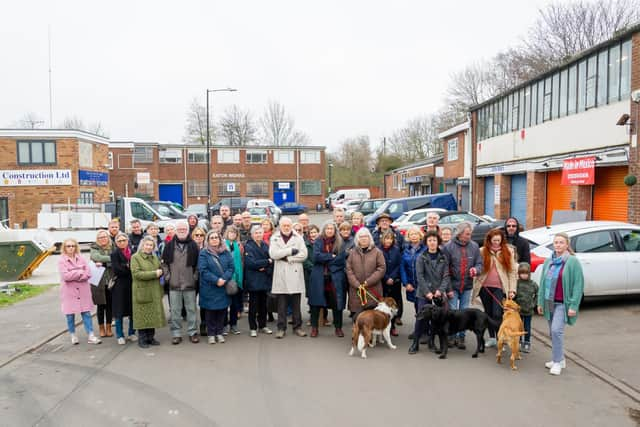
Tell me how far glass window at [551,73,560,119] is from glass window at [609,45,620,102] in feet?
12.4

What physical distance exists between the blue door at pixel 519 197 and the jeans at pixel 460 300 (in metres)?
17.1

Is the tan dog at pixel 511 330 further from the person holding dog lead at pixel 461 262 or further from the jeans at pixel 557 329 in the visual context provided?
the person holding dog lead at pixel 461 262

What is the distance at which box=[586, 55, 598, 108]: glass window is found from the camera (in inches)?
658

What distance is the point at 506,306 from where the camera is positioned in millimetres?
6266

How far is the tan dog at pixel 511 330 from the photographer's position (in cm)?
603

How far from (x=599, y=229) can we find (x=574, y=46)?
30.3 meters

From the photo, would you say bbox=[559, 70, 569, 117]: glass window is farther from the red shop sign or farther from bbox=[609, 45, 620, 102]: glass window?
bbox=[609, 45, 620, 102]: glass window

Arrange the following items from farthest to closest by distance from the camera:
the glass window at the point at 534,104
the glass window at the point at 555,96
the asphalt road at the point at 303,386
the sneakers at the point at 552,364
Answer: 1. the glass window at the point at 534,104
2. the glass window at the point at 555,96
3. the sneakers at the point at 552,364
4. the asphalt road at the point at 303,386

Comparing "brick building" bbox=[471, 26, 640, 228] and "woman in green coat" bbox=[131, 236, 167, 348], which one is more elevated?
"brick building" bbox=[471, 26, 640, 228]

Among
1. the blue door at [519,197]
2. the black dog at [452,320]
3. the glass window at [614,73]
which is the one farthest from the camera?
the blue door at [519,197]

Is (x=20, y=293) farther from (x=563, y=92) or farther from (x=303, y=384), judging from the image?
(x=563, y=92)

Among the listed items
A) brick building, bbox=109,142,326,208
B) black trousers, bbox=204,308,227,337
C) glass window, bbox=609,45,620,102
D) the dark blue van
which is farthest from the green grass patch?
brick building, bbox=109,142,326,208

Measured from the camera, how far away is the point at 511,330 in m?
6.06

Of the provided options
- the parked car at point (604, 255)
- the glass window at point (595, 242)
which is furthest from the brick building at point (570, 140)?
the glass window at point (595, 242)
